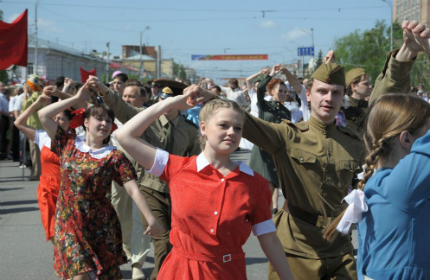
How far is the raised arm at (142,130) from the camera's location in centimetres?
379

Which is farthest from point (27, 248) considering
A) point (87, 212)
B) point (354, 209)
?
point (354, 209)

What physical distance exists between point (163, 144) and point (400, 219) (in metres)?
3.99

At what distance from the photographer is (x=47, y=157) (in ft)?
23.8

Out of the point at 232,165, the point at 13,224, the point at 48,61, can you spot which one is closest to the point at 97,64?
the point at 48,61

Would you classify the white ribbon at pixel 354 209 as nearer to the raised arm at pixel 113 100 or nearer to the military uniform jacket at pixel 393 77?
the military uniform jacket at pixel 393 77

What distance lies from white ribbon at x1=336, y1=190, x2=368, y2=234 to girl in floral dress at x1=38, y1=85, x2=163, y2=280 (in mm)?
2712

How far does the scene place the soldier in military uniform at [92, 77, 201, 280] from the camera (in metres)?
6.41

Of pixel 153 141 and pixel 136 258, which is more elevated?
pixel 153 141

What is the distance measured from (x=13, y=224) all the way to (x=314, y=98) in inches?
279

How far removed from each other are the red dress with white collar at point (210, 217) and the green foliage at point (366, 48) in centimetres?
9093

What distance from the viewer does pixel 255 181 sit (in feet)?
12.6

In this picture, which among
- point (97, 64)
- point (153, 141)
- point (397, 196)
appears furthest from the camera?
point (97, 64)

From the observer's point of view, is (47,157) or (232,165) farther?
(47,157)

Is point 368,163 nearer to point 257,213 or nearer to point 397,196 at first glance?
point 397,196
